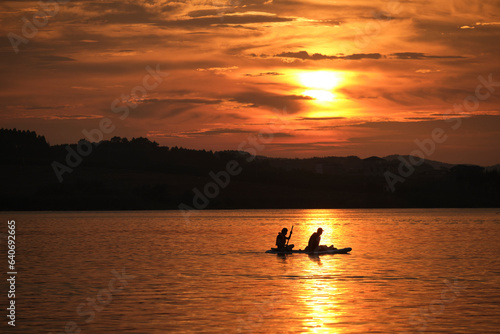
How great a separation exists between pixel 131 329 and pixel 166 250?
108 feet

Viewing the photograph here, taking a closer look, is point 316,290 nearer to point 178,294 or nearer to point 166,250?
point 178,294

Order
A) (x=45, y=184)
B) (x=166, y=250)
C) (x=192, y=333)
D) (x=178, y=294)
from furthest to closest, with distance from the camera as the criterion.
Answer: (x=45, y=184) < (x=166, y=250) < (x=178, y=294) < (x=192, y=333)

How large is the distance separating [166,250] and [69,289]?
23765mm

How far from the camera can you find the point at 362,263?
146 ft

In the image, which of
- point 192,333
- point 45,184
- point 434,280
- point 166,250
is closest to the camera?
point 192,333

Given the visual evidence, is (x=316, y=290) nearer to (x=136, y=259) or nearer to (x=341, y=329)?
(x=341, y=329)

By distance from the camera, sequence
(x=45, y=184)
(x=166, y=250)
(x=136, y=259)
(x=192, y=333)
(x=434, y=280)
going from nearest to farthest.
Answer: (x=192, y=333) < (x=434, y=280) < (x=136, y=259) < (x=166, y=250) < (x=45, y=184)

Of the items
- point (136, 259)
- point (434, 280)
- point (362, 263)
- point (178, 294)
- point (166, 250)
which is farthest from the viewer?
point (166, 250)

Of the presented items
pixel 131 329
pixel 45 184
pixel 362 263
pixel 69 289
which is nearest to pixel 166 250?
pixel 362 263

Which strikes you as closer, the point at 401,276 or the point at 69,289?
the point at 69,289

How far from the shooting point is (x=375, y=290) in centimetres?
3188

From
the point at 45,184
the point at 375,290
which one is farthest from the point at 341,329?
the point at 45,184

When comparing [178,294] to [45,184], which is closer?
[178,294]

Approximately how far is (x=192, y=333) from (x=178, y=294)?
8223 millimetres
